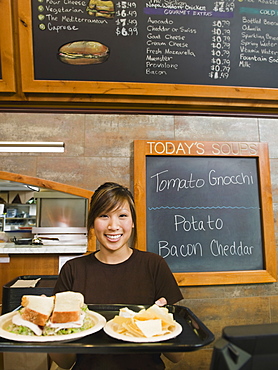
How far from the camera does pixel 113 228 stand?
1.36 meters

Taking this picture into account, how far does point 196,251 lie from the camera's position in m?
2.21

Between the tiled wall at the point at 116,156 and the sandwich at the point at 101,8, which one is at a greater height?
the sandwich at the point at 101,8

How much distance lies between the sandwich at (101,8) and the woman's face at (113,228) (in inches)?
57.6

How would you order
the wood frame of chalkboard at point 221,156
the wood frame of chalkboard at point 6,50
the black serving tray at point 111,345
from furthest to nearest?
1. the wood frame of chalkboard at point 221,156
2. the wood frame of chalkboard at point 6,50
3. the black serving tray at point 111,345

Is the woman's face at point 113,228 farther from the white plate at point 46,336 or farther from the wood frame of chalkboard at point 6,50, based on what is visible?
the wood frame of chalkboard at point 6,50

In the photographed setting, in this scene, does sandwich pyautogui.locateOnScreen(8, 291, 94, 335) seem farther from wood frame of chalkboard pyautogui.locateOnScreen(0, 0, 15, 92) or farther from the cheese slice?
wood frame of chalkboard pyautogui.locateOnScreen(0, 0, 15, 92)

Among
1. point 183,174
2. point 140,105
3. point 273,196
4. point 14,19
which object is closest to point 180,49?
point 140,105

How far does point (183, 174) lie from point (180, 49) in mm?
903

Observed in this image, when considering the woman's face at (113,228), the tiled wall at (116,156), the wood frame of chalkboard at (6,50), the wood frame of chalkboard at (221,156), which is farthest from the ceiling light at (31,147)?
the woman's face at (113,228)

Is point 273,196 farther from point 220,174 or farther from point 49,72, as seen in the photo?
point 49,72

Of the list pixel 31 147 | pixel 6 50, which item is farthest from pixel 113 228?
pixel 6 50

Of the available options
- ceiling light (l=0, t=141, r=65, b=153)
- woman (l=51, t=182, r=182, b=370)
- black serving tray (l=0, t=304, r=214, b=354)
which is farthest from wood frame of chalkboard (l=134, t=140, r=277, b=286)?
black serving tray (l=0, t=304, r=214, b=354)

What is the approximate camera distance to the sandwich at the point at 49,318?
890 mm

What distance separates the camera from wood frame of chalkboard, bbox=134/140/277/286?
2.16 metres
